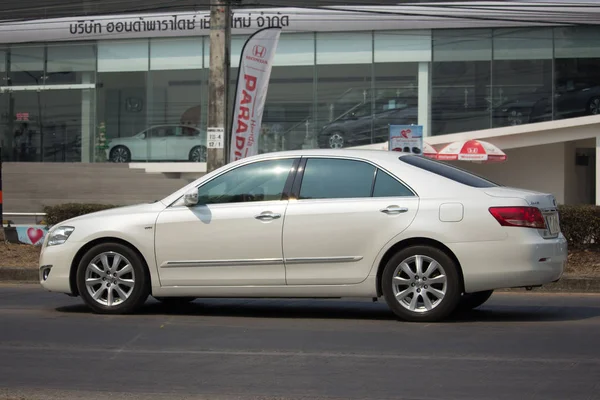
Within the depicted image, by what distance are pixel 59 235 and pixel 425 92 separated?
22064mm

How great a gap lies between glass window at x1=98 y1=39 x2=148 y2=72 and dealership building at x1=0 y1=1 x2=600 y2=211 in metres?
0.05

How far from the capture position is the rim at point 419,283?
320 inches

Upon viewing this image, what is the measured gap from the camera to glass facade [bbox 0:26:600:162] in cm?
2933

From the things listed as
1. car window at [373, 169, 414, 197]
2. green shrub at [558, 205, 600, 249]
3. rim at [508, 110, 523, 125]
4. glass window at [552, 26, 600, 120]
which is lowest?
green shrub at [558, 205, 600, 249]

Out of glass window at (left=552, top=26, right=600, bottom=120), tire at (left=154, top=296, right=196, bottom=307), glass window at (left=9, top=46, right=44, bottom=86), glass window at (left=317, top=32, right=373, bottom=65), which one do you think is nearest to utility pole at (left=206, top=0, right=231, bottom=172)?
tire at (left=154, top=296, right=196, bottom=307)

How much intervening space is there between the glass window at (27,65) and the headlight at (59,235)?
24.4 m

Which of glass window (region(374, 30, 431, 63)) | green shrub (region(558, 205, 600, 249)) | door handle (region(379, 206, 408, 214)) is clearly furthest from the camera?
glass window (region(374, 30, 431, 63))

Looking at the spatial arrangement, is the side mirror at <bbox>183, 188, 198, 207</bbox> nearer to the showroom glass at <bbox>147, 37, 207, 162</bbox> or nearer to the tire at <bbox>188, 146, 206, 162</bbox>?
the tire at <bbox>188, 146, 206, 162</bbox>

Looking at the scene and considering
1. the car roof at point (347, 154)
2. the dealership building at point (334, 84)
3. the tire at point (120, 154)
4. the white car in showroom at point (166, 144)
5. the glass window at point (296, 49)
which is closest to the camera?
the car roof at point (347, 154)

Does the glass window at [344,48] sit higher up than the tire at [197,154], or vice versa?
the glass window at [344,48]

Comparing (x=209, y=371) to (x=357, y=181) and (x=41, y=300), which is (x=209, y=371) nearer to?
(x=357, y=181)

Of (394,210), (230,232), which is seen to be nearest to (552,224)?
(394,210)

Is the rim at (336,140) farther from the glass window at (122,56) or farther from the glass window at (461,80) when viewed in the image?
the glass window at (122,56)

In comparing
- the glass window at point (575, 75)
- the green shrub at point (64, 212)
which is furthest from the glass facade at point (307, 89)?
the green shrub at point (64, 212)
